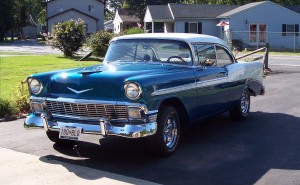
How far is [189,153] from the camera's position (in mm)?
6535

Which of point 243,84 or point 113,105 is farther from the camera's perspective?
point 243,84

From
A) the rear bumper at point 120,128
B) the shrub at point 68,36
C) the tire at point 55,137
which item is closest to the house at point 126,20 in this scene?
the shrub at point 68,36

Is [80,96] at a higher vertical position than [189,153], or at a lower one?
higher

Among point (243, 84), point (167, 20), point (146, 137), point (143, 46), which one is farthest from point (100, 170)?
point (167, 20)

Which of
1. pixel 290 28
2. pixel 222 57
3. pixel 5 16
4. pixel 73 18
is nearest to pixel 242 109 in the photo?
pixel 222 57

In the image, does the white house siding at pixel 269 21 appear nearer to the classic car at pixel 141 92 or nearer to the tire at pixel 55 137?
the classic car at pixel 141 92

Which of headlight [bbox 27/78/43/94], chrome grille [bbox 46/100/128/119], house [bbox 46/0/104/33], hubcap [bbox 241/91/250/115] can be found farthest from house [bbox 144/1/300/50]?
chrome grille [bbox 46/100/128/119]

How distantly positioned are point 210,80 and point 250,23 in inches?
1448

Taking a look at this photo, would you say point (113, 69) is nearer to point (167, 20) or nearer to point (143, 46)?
point (143, 46)

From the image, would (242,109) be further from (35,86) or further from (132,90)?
(35,86)

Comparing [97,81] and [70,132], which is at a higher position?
[97,81]

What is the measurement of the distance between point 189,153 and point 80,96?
178 cm

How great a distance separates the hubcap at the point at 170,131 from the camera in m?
6.27

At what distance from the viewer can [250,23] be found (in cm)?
4253
